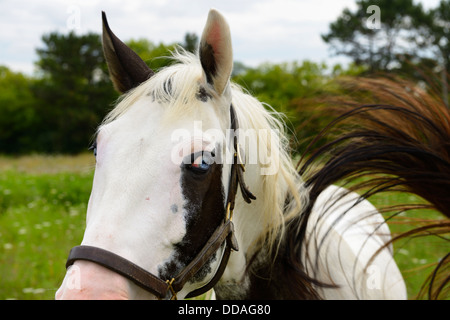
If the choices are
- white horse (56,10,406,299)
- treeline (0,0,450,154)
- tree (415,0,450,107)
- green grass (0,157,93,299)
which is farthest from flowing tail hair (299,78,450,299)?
tree (415,0,450,107)

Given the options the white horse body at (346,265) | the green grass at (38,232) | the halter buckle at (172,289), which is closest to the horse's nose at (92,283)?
the halter buckle at (172,289)

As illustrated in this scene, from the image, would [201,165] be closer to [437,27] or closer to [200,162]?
[200,162]

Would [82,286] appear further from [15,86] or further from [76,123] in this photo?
[15,86]

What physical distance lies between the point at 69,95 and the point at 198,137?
1185 inches

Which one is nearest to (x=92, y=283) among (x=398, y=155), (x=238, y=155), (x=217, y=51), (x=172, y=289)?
(x=172, y=289)

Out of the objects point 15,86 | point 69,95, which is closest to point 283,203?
point 69,95

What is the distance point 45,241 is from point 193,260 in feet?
15.7

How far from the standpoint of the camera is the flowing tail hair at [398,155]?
2.03 metres

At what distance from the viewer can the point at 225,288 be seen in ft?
6.53

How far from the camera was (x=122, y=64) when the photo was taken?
188cm

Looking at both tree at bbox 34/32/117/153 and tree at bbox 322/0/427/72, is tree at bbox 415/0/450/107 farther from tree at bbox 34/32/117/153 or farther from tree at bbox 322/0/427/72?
tree at bbox 34/32/117/153

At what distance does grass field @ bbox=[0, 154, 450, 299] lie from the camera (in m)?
4.22

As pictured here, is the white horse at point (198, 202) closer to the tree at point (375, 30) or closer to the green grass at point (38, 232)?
the green grass at point (38, 232)

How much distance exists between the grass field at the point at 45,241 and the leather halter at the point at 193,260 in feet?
2.64
